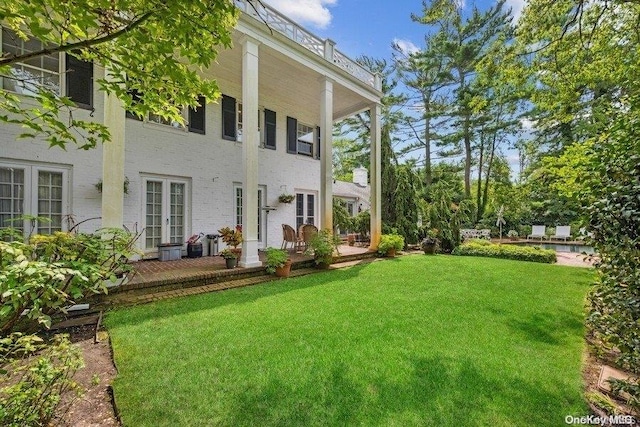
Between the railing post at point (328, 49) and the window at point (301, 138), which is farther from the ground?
the railing post at point (328, 49)

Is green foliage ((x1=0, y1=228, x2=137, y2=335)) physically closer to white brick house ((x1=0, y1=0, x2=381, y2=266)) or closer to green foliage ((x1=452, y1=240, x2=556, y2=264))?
white brick house ((x1=0, y1=0, x2=381, y2=266))

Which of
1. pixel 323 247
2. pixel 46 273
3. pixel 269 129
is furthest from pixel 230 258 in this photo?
pixel 269 129

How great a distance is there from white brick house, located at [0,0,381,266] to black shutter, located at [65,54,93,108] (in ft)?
0.13

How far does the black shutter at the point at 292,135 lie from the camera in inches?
412

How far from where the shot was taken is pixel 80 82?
6.25 m

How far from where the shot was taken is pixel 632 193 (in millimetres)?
2076

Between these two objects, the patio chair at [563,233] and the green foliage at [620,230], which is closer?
the green foliage at [620,230]

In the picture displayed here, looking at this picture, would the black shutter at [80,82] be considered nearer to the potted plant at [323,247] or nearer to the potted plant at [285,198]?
the potted plant at [285,198]

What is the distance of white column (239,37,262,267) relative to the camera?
641 centimetres

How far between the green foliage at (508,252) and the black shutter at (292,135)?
25.3 feet

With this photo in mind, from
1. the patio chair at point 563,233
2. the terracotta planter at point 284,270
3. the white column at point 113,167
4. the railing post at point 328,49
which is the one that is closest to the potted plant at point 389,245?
the terracotta planter at point 284,270

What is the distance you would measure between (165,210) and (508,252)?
39.3 ft

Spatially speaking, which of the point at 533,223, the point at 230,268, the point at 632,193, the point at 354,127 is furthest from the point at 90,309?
the point at 533,223

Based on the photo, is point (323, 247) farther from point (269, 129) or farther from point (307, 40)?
point (307, 40)
